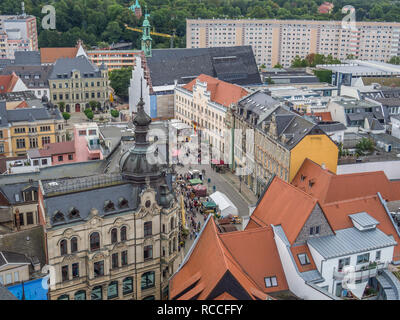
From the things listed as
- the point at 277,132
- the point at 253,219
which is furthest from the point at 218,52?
the point at 253,219

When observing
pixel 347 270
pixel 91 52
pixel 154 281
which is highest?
pixel 91 52

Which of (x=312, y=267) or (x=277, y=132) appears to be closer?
(x=312, y=267)

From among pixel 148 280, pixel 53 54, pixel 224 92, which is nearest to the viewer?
pixel 148 280

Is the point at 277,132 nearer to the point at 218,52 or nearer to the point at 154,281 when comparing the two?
the point at 154,281

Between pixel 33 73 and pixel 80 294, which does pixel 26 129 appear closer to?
pixel 33 73

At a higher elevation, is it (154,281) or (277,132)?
(277,132)

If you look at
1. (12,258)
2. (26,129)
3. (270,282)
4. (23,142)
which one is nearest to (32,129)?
(26,129)

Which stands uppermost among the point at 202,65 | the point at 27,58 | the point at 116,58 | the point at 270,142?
the point at 27,58
